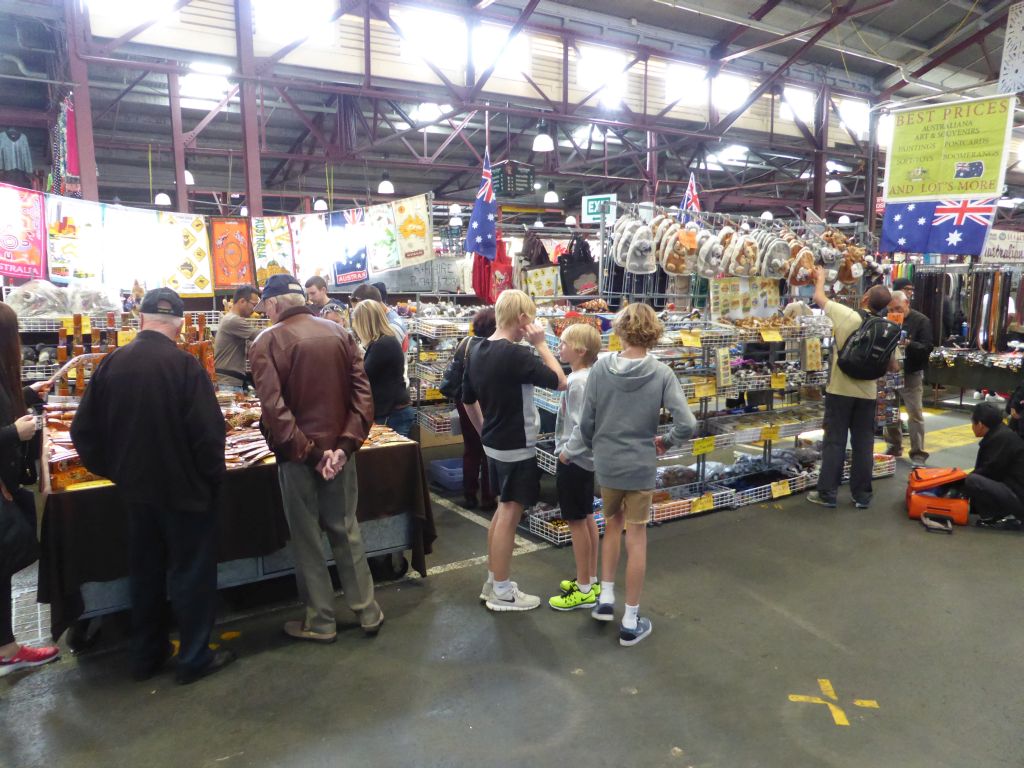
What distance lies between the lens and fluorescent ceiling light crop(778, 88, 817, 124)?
13.7 meters

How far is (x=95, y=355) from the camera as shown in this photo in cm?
416

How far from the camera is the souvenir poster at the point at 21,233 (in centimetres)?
560

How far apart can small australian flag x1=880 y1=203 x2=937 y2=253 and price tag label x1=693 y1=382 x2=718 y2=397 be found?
3.85 meters

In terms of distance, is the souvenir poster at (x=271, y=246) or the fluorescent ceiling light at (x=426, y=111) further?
the fluorescent ceiling light at (x=426, y=111)

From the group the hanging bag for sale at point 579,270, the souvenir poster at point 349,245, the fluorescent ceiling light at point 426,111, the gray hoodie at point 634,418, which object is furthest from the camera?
the fluorescent ceiling light at point 426,111

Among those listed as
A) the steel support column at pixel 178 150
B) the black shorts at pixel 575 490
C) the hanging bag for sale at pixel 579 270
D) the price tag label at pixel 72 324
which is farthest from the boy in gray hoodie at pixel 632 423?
the steel support column at pixel 178 150

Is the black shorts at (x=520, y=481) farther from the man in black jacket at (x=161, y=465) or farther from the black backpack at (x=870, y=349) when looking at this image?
the black backpack at (x=870, y=349)

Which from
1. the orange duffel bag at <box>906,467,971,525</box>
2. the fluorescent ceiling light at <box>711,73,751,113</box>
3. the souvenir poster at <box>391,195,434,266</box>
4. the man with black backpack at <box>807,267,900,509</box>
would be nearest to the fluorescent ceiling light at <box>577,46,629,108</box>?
the fluorescent ceiling light at <box>711,73,751,113</box>

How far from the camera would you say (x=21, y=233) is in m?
5.70

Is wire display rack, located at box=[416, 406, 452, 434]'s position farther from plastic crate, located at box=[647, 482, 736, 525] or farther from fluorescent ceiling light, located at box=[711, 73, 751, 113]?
fluorescent ceiling light, located at box=[711, 73, 751, 113]

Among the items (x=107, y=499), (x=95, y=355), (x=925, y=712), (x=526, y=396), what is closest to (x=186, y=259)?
(x=95, y=355)

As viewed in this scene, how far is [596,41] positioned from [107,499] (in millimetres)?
10661

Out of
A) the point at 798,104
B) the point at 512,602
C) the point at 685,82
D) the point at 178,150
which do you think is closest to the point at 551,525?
the point at 512,602

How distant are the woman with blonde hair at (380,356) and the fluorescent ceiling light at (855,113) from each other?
13.4m
